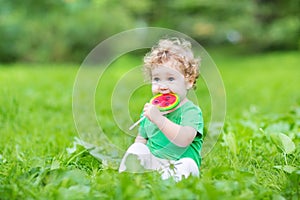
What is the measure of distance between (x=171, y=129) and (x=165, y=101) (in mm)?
124

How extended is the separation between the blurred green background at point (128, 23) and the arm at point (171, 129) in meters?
7.84

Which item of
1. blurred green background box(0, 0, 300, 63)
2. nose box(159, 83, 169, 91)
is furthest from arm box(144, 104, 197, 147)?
blurred green background box(0, 0, 300, 63)

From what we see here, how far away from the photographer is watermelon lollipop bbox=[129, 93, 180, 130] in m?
1.94

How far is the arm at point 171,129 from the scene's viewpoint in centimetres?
188

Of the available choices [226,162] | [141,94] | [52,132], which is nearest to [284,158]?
[226,162]

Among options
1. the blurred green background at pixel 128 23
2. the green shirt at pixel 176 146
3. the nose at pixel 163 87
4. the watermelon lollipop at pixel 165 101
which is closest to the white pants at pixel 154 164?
the green shirt at pixel 176 146

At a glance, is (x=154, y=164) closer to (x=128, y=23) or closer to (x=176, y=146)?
(x=176, y=146)

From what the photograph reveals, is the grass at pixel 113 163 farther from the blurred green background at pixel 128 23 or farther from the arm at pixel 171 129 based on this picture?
the blurred green background at pixel 128 23

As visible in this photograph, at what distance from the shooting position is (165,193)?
1542mm

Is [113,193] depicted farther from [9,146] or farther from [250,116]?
[250,116]

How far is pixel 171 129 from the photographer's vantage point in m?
1.90

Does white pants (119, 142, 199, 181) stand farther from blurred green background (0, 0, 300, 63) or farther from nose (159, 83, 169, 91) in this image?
blurred green background (0, 0, 300, 63)

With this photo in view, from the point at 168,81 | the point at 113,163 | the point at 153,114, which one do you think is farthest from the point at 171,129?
the point at 113,163

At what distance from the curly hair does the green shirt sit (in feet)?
0.44
